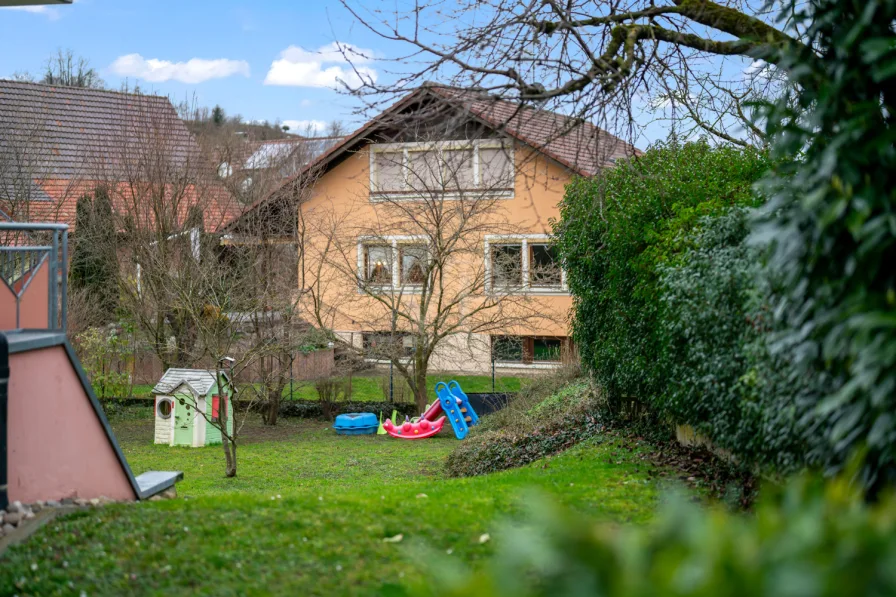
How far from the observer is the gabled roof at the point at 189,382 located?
65.6 ft

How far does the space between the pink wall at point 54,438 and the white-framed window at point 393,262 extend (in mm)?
14271

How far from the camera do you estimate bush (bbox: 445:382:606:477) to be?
1253cm

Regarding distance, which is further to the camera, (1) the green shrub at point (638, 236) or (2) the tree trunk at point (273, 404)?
(2) the tree trunk at point (273, 404)

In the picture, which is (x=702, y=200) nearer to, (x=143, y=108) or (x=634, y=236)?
(x=634, y=236)

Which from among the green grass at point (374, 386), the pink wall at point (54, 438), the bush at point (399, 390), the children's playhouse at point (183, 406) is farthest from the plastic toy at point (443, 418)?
the pink wall at point (54, 438)

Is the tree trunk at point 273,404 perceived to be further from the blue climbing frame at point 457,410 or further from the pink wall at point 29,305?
the pink wall at point 29,305

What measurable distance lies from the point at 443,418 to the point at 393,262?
4292 mm

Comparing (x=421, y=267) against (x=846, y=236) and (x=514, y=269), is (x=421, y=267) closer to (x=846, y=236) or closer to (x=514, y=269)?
(x=514, y=269)

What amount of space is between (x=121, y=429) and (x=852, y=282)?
2099cm

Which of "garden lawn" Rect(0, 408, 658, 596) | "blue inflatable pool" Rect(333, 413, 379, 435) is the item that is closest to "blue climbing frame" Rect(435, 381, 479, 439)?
"blue inflatable pool" Rect(333, 413, 379, 435)

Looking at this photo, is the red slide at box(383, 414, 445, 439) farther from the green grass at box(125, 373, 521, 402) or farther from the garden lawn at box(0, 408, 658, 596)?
the garden lawn at box(0, 408, 658, 596)

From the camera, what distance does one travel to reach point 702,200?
990 cm

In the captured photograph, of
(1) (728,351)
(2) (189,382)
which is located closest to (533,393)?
(2) (189,382)

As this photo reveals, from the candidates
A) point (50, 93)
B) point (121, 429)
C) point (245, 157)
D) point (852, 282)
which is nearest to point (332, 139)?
point (245, 157)
